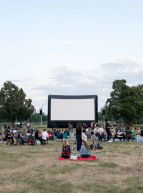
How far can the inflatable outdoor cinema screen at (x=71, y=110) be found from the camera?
2808 cm

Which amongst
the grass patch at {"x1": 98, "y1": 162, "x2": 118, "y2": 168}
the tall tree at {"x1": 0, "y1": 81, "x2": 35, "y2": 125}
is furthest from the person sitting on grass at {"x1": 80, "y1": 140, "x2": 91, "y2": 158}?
the tall tree at {"x1": 0, "y1": 81, "x2": 35, "y2": 125}

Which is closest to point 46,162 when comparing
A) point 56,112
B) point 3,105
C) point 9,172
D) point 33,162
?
point 33,162

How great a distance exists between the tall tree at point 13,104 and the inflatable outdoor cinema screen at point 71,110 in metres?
15.4

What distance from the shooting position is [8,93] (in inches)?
1730

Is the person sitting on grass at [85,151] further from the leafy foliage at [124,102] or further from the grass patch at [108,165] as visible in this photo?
the leafy foliage at [124,102]

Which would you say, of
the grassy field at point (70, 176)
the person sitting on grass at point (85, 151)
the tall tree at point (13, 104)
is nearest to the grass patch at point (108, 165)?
the grassy field at point (70, 176)

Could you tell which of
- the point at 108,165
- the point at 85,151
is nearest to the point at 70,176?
the point at 108,165

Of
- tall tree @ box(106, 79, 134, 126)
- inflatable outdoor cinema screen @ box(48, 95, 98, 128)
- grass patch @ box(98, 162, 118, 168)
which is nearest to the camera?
grass patch @ box(98, 162, 118, 168)

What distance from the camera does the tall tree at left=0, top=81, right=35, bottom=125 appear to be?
4242 centimetres

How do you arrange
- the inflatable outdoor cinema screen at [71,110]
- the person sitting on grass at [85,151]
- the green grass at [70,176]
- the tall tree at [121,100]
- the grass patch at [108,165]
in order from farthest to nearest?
the tall tree at [121,100] < the inflatable outdoor cinema screen at [71,110] < the person sitting on grass at [85,151] < the grass patch at [108,165] < the green grass at [70,176]

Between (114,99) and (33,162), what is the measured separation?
36.7 metres

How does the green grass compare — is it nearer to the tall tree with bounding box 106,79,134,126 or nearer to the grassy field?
the grassy field

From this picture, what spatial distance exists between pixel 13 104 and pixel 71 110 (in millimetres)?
17225

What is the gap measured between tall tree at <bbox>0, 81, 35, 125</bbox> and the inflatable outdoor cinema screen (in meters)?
15.4
